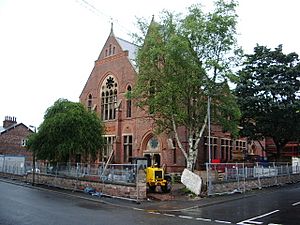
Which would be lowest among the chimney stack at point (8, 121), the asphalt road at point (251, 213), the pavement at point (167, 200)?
the pavement at point (167, 200)

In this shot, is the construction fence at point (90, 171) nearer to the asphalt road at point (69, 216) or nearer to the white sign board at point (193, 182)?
the white sign board at point (193, 182)

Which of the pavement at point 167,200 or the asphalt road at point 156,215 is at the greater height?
the asphalt road at point 156,215

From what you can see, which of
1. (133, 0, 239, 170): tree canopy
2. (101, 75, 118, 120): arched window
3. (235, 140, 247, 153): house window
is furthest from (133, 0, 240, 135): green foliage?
(235, 140, 247, 153): house window

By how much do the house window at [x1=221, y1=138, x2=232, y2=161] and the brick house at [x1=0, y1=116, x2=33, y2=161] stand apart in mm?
33006

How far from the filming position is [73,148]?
28.6 meters

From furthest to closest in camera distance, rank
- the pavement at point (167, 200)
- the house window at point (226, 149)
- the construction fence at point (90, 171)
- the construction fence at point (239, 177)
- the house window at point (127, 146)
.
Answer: the house window at point (226, 149)
the house window at point (127, 146)
the construction fence at point (239, 177)
the construction fence at point (90, 171)
the pavement at point (167, 200)

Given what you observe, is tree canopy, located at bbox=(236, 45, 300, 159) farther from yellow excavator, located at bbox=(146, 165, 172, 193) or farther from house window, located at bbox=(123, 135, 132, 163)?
yellow excavator, located at bbox=(146, 165, 172, 193)

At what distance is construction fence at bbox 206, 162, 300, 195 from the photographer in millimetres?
23766

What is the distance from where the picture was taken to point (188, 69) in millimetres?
25328

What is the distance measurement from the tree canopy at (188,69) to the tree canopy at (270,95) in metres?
8.01

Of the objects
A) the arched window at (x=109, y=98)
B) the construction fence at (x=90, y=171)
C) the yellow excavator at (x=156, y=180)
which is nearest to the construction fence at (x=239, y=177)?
the yellow excavator at (x=156, y=180)

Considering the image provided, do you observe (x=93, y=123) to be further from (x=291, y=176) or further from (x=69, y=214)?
(x=291, y=176)

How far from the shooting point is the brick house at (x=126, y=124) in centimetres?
3547

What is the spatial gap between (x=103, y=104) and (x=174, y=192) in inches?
888
